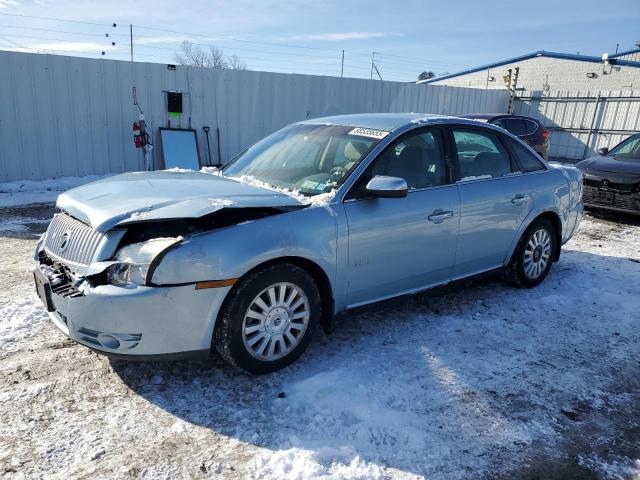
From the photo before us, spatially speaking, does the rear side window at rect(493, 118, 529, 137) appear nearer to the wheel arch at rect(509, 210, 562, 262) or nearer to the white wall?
the wheel arch at rect(509, 210, 562, 262)

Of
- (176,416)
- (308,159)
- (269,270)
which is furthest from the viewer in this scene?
(308,159)

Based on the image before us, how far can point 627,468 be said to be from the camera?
2.64 metres

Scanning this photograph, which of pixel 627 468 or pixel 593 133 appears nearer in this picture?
pixel 627 468

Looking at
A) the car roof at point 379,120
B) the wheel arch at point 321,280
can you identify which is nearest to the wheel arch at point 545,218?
the car roof at point 379,120

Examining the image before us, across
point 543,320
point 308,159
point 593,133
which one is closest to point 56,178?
point 308,159

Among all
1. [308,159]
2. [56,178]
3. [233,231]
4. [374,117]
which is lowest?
[56,178]

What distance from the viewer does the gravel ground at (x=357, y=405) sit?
2566 millimetres

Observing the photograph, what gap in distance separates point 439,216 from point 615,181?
576 cm

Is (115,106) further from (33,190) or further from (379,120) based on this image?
(379,120)

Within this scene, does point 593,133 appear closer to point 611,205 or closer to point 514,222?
point 611,205

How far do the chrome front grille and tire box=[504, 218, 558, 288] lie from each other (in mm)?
3821

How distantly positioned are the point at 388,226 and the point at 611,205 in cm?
635

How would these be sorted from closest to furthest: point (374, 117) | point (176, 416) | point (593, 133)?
point (176, 416) < point (374, 117) < point (593, 133)

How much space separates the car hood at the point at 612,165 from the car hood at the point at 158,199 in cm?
711
